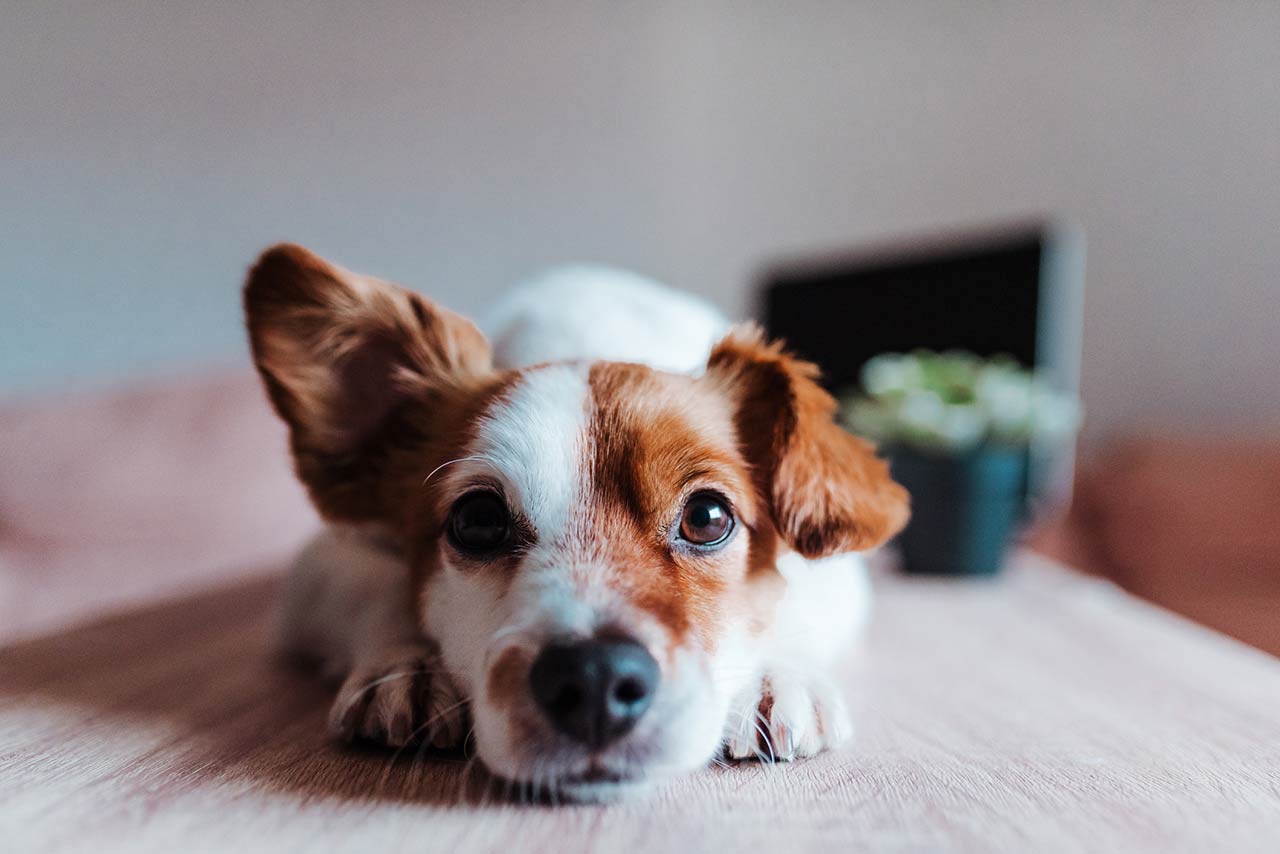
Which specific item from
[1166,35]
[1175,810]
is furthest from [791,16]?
[1175,810]

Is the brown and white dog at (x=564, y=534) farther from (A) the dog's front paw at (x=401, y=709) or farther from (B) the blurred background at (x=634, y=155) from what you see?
(B) the blurred background at (x=634, y=155)

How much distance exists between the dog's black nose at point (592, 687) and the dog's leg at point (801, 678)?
192 mm

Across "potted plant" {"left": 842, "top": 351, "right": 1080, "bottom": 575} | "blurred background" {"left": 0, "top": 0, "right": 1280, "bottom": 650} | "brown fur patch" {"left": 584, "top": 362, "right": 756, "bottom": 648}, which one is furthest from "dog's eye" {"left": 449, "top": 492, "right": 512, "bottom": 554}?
"blurred background" {"left": 0, "top": 0, "right": 1280, "bottom": 650}

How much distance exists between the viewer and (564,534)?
3.07 ft

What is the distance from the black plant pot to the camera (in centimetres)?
203

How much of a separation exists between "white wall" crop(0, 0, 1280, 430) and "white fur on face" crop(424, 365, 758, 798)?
271cm

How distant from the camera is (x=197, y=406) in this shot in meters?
2.71

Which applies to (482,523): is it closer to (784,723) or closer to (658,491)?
(658,491)

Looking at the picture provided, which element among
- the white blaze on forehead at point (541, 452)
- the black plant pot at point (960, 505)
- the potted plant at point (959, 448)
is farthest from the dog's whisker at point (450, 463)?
the black plant pot at point (960, 505)

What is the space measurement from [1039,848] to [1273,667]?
90cm

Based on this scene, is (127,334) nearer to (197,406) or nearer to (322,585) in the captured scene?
(197,406)

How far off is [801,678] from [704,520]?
0.23 m

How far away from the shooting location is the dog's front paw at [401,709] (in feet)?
2.94

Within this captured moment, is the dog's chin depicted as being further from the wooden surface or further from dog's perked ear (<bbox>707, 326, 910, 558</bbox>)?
dog's perked ear (<bbox>707, 326, 910, 558</bbox>)
